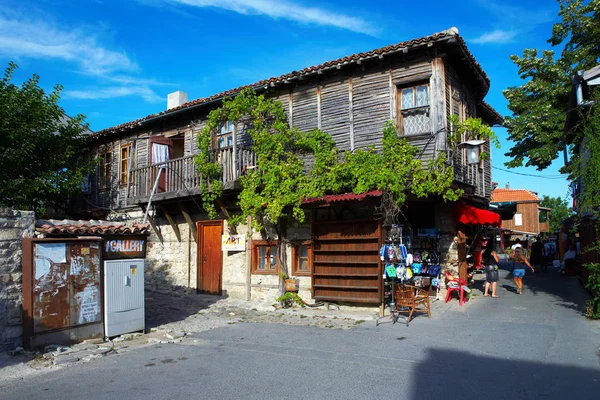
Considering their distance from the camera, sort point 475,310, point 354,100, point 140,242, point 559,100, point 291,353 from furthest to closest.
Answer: point 559,100
point 354,100
point 475,310
point 140,242
point 291,353

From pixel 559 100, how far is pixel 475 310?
10.4 metres

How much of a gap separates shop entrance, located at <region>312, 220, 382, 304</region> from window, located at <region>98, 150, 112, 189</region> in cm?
1047

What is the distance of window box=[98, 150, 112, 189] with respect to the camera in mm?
18200

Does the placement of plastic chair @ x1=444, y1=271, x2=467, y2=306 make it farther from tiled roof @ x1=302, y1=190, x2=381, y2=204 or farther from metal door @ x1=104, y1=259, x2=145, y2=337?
metal door @ x1=104, y1=259, x2=145, y2=337

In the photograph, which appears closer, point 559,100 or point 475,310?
point 475,310

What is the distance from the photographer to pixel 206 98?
1427cm

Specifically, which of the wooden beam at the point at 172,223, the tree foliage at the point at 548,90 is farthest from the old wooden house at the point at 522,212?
the wooden beam at the point at 172,223

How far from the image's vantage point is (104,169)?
60.6 feet

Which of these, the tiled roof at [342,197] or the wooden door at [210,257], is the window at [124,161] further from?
the tiled roof at [342,197]

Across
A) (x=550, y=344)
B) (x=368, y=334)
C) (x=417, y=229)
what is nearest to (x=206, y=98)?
(x=417, y=229)

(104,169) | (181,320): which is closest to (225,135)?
(181,320)

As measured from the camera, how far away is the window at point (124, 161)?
17375 mm

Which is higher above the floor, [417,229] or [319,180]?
[319,180]

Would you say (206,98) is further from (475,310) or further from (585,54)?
(585,54)
